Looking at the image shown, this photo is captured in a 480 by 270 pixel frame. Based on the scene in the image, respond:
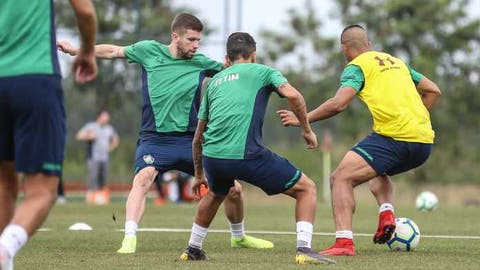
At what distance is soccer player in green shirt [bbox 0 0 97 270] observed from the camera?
620cm

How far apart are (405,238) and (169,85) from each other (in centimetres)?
251

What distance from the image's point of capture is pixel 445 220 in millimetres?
15523

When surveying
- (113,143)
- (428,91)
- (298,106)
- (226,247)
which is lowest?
(226,247)

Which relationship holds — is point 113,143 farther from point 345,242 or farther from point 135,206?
point 345,242

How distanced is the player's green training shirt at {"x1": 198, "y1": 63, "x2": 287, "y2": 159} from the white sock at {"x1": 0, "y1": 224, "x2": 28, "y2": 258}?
8.03 ft

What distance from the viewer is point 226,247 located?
1021 centimetres

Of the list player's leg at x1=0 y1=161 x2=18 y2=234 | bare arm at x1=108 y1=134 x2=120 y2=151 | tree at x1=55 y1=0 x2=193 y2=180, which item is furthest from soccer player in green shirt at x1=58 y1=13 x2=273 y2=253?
tree at x1=55 y1=0 x2=193 y2=180

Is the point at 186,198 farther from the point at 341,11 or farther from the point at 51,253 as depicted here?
the point at 51,253

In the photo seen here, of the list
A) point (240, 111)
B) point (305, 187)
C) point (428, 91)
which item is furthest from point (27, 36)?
point (428, 91)

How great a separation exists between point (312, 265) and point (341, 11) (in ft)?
85.6

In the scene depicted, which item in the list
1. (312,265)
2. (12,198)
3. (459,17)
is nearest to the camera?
(12,198)

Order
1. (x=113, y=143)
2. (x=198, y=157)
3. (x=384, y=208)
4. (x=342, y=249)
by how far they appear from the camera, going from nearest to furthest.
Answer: (x=198, y=157) → (x=342, y=249) → (x=384, y=208) → (x=113, y=143)

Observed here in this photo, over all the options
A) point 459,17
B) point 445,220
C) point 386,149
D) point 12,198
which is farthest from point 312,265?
point 459,17

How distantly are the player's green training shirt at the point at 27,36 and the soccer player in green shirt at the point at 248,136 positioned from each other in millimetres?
2211
